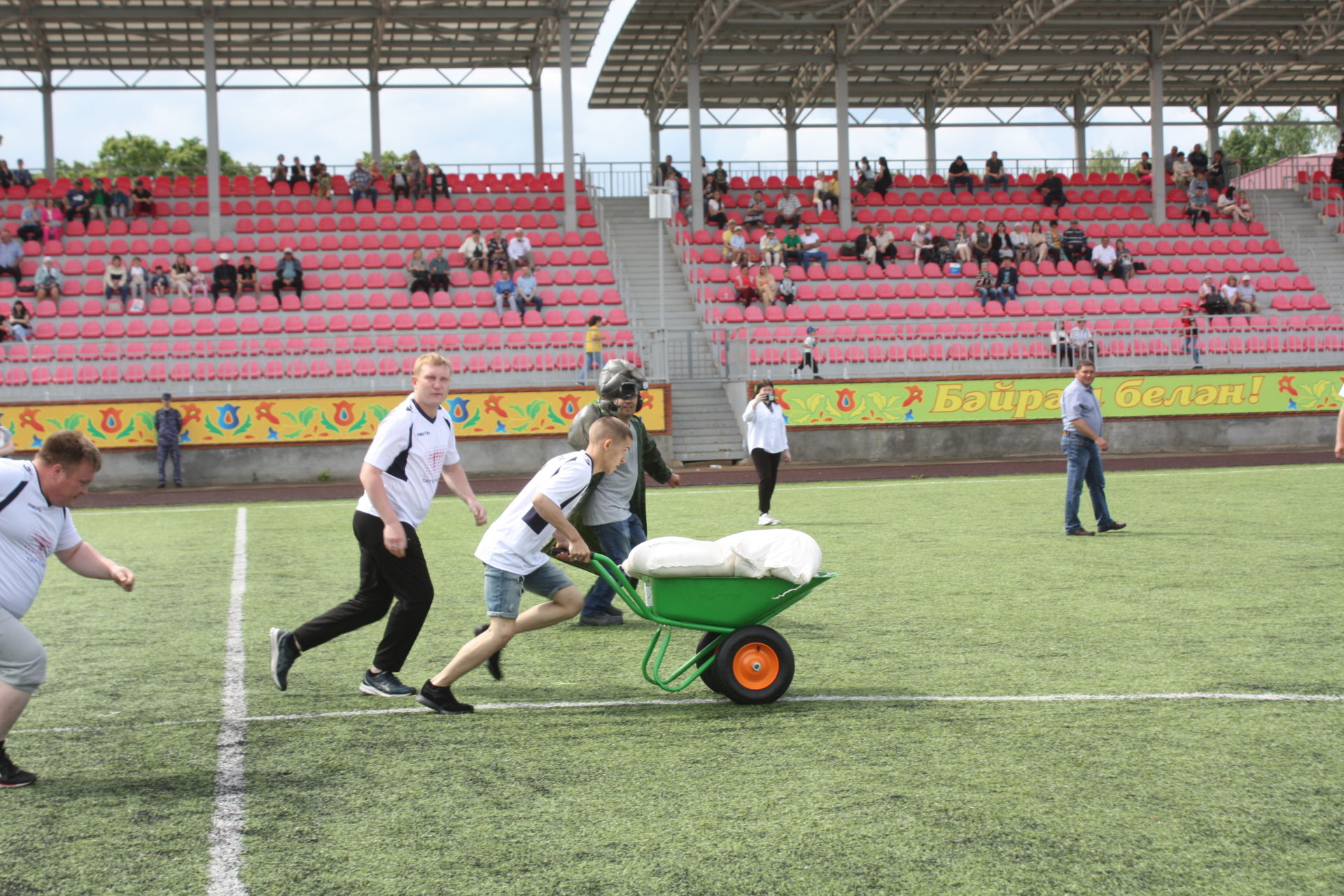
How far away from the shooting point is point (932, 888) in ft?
12.7

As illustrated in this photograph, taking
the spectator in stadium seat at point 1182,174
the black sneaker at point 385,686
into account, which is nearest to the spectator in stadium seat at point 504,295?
the spectator in stadium seat at point 1182,174

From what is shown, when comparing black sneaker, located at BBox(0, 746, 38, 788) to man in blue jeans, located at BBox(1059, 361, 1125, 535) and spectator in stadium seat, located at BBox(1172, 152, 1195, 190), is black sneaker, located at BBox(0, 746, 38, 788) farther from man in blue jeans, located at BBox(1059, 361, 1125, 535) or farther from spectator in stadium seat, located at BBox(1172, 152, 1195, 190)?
spectator in stadium seat, located at BBox(1172, 152, 1195, 190)

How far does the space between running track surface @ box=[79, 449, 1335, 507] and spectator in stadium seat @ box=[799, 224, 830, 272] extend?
25.1 feet

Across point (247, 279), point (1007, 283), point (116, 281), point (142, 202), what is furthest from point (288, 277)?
point (1007, 283)

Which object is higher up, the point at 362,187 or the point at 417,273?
the point at 362,187

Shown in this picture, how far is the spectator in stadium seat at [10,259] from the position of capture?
27.2 metres

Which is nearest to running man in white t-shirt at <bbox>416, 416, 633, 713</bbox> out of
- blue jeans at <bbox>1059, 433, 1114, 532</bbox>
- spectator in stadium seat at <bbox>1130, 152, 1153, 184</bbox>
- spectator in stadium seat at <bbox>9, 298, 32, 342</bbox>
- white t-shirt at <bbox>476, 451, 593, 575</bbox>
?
white t-shirt at <bbox>476, 451, 593, 575</bbox>

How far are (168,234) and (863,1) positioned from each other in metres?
18.1

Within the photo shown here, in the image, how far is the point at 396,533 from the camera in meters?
6.04

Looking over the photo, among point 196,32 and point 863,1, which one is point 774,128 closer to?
point 863,1

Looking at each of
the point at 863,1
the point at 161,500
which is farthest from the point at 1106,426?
the point at 161,500

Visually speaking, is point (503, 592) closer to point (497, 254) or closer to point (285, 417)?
point (285, 417)

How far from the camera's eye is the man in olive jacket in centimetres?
841

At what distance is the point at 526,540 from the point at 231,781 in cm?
173
